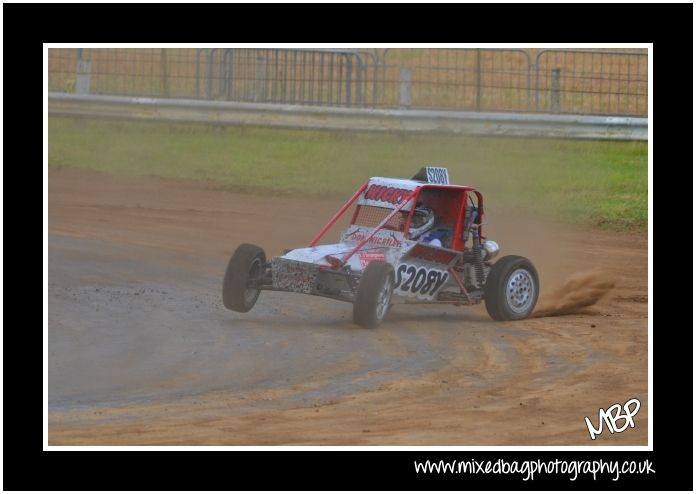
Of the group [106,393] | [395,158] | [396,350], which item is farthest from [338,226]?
[106,393]

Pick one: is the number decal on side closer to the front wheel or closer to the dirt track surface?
the dirt track surface

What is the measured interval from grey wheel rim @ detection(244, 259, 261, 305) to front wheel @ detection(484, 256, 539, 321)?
2183 millimetres

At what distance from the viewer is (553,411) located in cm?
871

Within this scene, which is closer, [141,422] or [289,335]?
[141,422]

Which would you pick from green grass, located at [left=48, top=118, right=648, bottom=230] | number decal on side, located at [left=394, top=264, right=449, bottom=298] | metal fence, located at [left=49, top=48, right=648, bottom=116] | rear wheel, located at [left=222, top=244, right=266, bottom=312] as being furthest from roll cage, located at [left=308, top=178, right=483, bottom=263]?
metal fence, located at [left=49, top=48, right=648, bottom=116]

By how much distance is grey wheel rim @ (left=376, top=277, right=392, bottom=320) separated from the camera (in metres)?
11.2

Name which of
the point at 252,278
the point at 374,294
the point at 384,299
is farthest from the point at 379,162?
the point at 374,294

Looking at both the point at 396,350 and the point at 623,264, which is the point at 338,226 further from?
the point at 396,350

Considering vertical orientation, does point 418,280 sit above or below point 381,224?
below

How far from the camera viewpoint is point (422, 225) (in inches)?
483

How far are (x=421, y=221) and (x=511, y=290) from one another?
112 centimetres

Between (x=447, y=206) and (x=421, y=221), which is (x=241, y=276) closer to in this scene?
(x=421, y=221)

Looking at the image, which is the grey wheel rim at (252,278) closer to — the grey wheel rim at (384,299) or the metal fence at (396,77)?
the grey wheel rim at (384,299)

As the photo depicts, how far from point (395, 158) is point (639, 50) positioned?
15.5 ft
